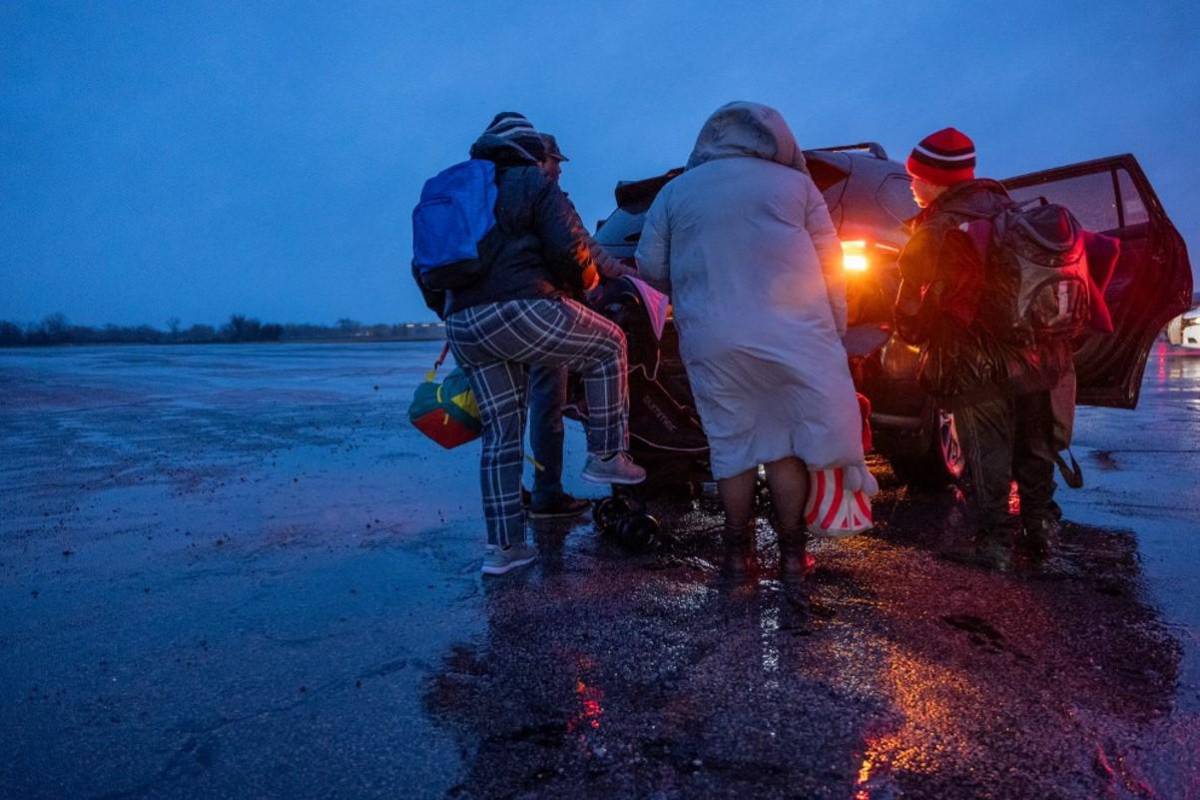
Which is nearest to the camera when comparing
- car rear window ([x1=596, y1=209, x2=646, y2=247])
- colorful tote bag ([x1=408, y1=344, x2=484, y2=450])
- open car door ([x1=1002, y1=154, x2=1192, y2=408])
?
colorful tote bag ([x1=408, y1=344, x2=484, y2=450])

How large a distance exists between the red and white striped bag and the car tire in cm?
168

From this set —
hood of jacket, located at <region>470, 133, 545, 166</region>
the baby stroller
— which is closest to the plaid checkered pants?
the baby stroller

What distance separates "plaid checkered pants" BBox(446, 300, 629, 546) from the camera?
342 centimetres

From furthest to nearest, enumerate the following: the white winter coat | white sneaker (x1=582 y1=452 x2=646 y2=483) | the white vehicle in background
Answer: the white vehicle in background
white sneaker (x1=582 y1=452 x2=646 y2=483)
the white winter coat

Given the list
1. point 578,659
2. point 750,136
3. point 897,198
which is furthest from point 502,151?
point 897,198

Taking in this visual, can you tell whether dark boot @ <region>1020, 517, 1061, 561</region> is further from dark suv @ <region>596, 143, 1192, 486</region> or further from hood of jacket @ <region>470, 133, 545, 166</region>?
hood of jacket @ <region>470, 133, 545, 166</region>

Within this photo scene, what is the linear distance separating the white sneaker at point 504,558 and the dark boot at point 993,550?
200 cm

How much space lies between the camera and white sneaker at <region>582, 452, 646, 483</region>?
3684mm

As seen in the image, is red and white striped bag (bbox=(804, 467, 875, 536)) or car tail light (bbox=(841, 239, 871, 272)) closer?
red and white striped bag (bbox=(804, 467, 875, 536))

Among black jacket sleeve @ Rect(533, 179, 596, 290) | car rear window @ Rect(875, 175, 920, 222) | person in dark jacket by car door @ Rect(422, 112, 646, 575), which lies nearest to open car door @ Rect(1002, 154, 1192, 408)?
car rear window @ Rect(875, 175, 920, 222)

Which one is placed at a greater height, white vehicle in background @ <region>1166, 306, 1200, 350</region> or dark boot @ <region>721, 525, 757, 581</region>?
white vehicle in background @ <region>1166, 306, 1200, 350</region>

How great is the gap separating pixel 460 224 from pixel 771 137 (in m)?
1.31

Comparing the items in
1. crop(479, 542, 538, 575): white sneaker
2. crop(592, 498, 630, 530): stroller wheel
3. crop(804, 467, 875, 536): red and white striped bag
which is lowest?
crop(479, 542, 538, 575): white sneaker

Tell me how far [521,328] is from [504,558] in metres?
1.04
